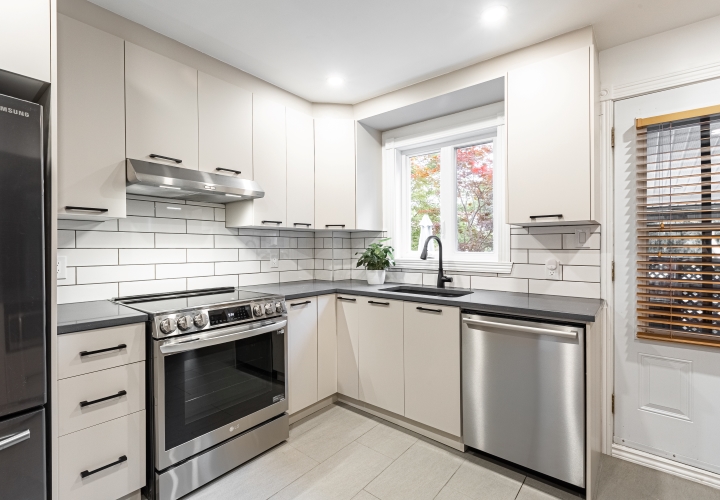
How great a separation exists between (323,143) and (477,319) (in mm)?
1900

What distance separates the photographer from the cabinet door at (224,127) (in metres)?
2.31

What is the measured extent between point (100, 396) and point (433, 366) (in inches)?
68.9

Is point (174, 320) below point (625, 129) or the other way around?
below

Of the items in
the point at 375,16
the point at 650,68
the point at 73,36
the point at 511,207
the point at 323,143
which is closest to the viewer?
the point at 73,36

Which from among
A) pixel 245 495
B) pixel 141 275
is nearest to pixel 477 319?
pixel 245 495

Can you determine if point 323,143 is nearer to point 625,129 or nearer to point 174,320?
point 174,320

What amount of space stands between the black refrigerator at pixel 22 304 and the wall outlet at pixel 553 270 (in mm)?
2586

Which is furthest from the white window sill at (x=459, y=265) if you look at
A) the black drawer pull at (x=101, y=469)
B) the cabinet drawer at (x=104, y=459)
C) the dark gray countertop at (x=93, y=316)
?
the black drawer pull at (x=101, y=469)

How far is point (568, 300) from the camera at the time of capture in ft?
7.12

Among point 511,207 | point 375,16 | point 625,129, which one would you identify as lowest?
point 511,207

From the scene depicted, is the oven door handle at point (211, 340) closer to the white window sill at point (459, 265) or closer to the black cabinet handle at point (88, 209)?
the black cabinet handle at point (88, 209)

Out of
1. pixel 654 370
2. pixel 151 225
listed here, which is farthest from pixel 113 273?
pixel 654 370

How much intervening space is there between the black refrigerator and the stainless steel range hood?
78 centimetres

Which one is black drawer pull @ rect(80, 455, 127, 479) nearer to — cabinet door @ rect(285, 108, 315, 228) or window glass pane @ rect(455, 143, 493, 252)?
cabinet door @ rect(285, 108, 315, 228)
